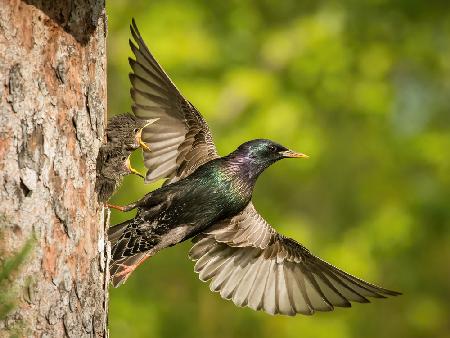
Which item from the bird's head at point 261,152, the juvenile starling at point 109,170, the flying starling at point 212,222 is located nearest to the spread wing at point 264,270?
the flying starling at point 212,222

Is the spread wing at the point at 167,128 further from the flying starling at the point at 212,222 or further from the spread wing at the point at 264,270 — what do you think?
the spread wing at the point at 264,270

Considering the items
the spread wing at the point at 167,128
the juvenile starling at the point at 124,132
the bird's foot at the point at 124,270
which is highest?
the spread wing at the point at 167,128

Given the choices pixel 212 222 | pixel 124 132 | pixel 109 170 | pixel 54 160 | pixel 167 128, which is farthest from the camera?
pixel 167 128

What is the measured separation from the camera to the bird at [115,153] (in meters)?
3.48

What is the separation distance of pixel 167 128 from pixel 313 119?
5.04 meters

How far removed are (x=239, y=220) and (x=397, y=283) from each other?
6917 millimetres

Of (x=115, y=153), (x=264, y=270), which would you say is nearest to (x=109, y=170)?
(x=115, y=153)

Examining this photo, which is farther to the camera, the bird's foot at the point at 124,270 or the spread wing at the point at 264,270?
the spread wing at the point at 264,270

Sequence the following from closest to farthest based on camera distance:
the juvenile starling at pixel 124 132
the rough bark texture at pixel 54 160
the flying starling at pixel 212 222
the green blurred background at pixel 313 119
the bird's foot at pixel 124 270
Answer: the rough bark texture at pixel 54 160
the juvenile starling at pixel 124 132
the bird's foot at pixel 124 270
the flying starling at pixel 212 222
the green blurred background at pixel 313 119

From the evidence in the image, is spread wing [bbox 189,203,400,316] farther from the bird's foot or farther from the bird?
the bird

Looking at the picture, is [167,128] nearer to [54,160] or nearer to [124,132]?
[124,132]

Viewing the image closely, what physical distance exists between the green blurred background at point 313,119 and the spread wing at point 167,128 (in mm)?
2788

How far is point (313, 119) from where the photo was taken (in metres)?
9.62

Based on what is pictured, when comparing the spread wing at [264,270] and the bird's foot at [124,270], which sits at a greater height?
the spread wing at [264,270]
